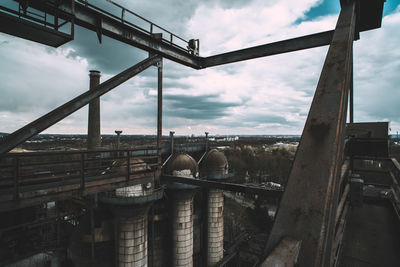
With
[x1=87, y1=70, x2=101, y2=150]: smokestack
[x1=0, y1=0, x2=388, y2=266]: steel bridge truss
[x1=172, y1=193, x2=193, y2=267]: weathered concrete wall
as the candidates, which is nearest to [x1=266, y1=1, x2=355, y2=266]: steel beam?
[x1=0, y1=0, x2=388, y2=266]: steel bridge truss

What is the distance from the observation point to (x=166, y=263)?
1417 cm

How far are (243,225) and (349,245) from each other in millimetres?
31712

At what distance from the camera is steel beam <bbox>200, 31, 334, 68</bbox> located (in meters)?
6.87

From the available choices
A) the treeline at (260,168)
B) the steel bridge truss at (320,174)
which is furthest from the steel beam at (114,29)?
the treeline at (260,168)

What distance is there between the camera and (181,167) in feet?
42.1

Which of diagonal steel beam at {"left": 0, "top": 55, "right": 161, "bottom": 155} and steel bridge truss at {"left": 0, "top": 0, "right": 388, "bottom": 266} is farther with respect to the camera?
diagonal steel beam at {"left": 0, "top": 55, "right": 161, "bottom": 155}

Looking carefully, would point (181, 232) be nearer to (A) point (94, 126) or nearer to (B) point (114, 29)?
(B) point (114, 29)

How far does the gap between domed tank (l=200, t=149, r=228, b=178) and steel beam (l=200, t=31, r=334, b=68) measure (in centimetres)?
892

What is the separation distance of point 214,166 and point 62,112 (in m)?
12.5

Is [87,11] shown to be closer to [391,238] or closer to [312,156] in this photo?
[312,156]

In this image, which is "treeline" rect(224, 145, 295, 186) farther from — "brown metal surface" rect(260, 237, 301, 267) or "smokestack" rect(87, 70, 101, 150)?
"brown metal surface" rect(260, 237, 301, 267)

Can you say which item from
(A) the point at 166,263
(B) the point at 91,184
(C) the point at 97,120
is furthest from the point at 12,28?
(C) the point at 97,120

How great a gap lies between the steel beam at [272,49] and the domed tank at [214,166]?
8.92 metres

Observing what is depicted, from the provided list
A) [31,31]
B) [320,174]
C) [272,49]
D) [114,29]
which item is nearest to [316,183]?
[320,174]
